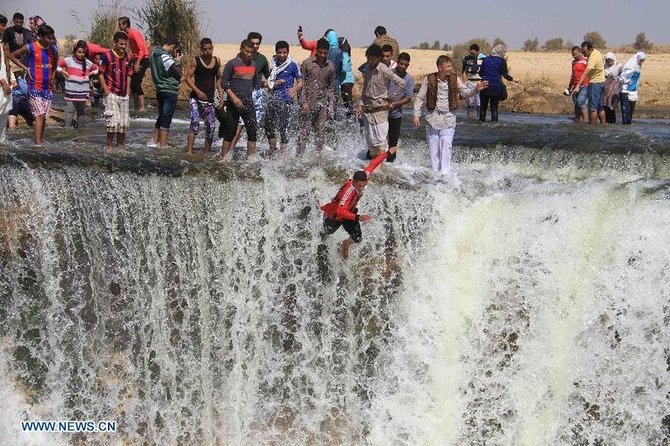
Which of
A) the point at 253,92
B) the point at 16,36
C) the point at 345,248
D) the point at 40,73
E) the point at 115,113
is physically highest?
the point at 16,36

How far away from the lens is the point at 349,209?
308 inches

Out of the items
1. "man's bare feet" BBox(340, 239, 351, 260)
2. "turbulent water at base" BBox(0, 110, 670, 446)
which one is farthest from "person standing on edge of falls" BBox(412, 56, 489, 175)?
"man's bare feet" BBox(340, 239, 351, 260)

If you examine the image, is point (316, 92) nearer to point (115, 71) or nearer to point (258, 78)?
point (258, 78)

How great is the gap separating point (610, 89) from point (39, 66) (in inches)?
334

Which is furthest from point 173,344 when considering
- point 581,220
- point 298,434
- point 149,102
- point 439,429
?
point 149,102

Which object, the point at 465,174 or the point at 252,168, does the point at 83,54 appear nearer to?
the point at 252,168

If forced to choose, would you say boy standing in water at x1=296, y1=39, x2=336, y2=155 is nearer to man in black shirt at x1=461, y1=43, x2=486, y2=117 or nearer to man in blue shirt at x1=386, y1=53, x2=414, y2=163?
man in blue shirt at x1=386, y1=53, x2=414, y2=163

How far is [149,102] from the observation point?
56.8 ft

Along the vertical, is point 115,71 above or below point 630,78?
above

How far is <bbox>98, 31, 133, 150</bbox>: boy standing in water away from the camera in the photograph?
9336mm

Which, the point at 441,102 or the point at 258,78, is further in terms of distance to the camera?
the point at 258,78

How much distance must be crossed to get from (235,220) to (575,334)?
3251 mm

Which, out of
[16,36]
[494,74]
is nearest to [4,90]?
[16,36]

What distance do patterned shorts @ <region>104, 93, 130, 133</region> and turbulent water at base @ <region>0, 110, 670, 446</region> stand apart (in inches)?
37.6
